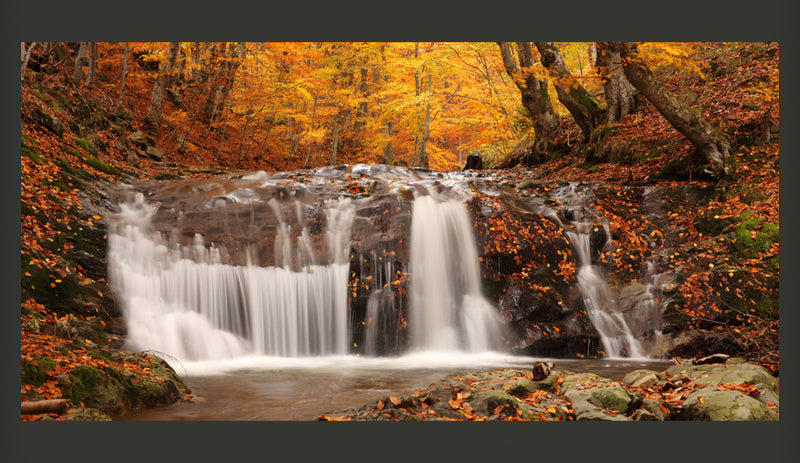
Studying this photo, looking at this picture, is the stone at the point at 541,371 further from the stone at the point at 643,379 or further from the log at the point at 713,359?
the log at the point at 713,359

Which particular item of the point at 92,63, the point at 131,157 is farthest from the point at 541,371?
the point at 92,63

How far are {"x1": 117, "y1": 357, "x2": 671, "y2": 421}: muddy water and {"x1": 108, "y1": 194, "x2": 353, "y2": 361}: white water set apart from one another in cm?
85

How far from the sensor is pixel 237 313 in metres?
7.81

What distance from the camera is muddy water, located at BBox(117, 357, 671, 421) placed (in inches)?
182

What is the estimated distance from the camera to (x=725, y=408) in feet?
13.0

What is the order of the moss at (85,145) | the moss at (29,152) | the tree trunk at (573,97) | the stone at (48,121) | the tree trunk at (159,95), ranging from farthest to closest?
the tree trunk at (159,95)
the tree trunk at (573,97)
the moss at (85,145)
the stone at (48,121)
the moss at (29,152)

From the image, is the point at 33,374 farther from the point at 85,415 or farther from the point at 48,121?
the point at 48,121

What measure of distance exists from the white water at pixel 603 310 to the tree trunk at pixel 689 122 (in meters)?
2.60

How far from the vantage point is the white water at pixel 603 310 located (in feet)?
24.3

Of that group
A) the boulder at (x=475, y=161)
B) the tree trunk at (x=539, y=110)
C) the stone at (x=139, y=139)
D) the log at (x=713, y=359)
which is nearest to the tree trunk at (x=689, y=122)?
the log at (x=713, y=359)

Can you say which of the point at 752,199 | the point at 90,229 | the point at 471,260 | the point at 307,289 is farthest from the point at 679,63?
the point at 90,229

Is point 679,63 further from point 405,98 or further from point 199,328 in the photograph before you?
point 405,98

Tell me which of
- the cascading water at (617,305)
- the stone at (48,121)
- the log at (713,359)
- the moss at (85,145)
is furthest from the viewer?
the moss at (85,145)

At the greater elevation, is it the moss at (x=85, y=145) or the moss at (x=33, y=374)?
the moss at (x=85, y=145)
